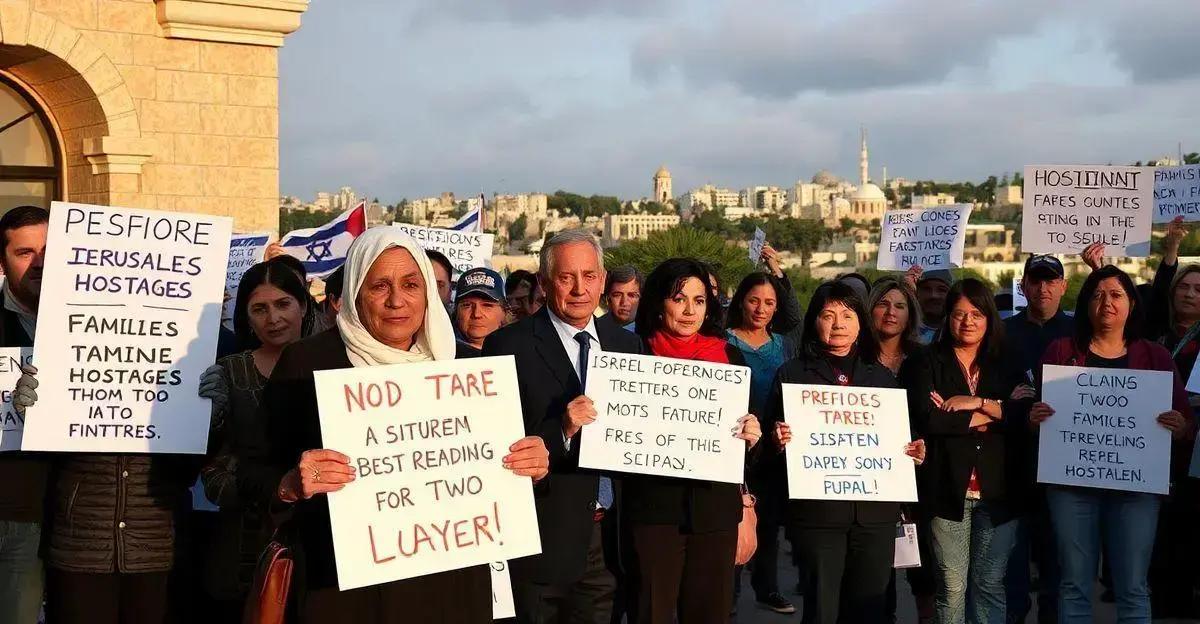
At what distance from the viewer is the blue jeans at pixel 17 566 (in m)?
4.84

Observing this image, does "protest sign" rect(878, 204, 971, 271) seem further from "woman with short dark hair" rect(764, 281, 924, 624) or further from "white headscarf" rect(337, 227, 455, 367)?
"white headscarf" rect(337, 227, 455, 367)

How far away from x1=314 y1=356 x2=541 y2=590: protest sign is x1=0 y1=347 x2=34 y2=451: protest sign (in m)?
1.82

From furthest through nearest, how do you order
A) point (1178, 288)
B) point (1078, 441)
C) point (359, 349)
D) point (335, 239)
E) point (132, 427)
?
point (335, 239) < point (1178, 288) < point (1078, 441) < point (132, 427) < point (359, 349)

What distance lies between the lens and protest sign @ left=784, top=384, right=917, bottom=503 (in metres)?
5.77

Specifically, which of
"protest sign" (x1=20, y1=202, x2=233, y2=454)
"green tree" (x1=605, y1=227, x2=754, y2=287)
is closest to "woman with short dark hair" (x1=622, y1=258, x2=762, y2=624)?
"protest sign" (x1=20, y1=202, x2=233, y2=454)

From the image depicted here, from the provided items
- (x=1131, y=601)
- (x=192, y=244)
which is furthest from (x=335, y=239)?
(x=1131, y=601)

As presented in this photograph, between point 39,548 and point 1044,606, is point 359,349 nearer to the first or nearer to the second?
point 39,548

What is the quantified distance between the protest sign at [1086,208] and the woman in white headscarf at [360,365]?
253 inches

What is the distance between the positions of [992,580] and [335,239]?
6.29 meters

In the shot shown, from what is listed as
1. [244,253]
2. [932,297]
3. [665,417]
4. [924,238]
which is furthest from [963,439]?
[244,253]

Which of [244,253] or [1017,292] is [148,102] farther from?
[1017,292]

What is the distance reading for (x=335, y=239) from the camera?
1090 cm

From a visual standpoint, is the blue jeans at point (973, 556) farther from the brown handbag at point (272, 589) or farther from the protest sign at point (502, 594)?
the brown handbag at point (272, 589)

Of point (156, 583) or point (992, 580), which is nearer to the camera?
point (156, 583)
